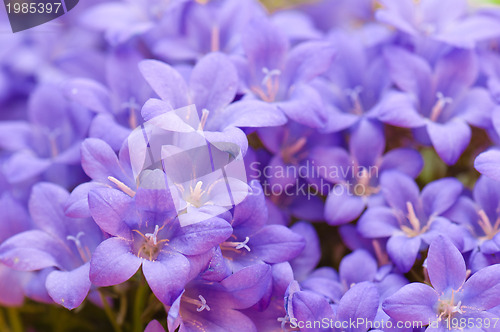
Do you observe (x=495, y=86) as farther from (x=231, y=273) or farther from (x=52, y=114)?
(x=52, y=114)

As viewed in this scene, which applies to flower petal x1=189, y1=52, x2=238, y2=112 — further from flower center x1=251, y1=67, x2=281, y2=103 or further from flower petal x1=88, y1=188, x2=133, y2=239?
flower petal x1=88, y1=188, x2=133, y2=239

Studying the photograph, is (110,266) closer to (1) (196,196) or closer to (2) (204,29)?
(1) (196,196)

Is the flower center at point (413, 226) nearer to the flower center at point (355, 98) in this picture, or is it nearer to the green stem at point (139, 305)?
the flower center at point (355, 98)

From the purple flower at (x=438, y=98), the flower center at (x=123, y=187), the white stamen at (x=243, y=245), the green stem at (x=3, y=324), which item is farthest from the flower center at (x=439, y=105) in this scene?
the green stem at (x=3, y=324)

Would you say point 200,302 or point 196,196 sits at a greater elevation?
point 196,196

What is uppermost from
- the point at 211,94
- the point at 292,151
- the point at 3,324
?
the point at 211,94

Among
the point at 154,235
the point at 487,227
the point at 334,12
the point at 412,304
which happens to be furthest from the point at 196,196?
the point at 334,12
